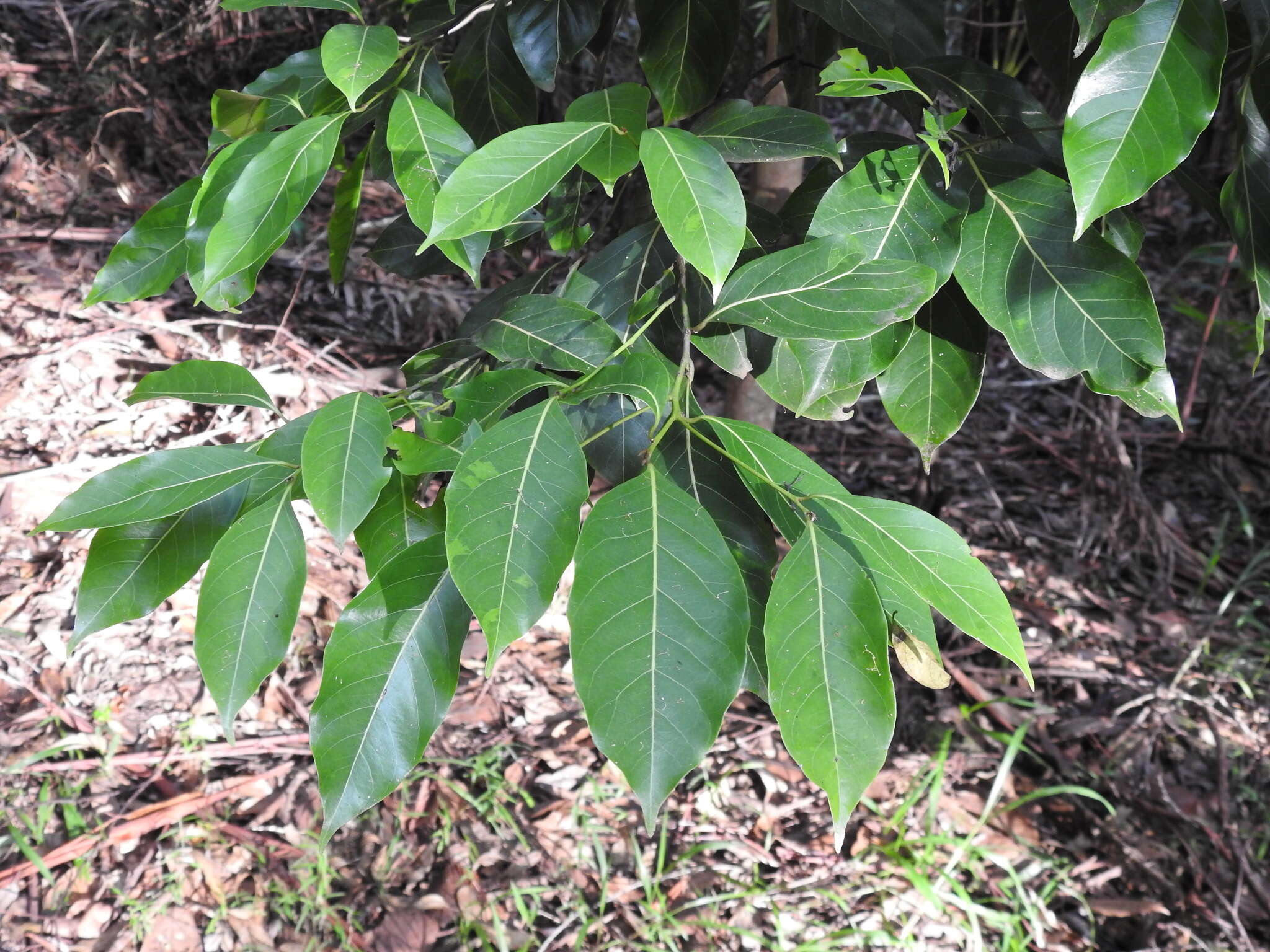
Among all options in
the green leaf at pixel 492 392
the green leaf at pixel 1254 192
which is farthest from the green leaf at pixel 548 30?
the green leaf at pixel 1254 192

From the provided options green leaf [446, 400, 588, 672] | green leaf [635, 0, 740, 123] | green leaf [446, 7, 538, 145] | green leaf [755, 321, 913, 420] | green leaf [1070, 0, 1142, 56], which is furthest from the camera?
green leaf [446, 7, 538, 145]

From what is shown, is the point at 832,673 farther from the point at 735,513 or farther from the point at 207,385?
the point at 207,385

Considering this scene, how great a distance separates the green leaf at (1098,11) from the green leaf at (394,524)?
0.58 m

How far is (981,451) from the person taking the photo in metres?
2.79

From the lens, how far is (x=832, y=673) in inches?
21.3

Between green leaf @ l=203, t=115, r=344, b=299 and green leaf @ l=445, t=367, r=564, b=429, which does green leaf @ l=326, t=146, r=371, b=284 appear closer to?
green leaf @ l=203, t=115, r=344, b=299

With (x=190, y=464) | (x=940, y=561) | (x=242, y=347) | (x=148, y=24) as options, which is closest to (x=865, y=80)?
(x=940, y=561)

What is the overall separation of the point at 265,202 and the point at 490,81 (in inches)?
16.0

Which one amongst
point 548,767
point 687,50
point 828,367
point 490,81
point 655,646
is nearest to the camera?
point 655,646

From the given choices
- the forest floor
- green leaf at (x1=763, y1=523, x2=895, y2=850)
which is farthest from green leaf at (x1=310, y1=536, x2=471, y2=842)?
the forest floor

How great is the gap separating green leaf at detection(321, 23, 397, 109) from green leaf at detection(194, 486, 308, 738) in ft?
1.05

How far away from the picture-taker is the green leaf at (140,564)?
2.15 ft

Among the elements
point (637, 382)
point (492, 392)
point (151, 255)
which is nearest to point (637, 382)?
point (637, 382)

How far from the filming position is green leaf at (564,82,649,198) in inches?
25.8
